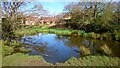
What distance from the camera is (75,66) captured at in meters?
5.45

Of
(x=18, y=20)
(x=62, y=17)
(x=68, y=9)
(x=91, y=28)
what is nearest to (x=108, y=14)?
(x=91, y=28)

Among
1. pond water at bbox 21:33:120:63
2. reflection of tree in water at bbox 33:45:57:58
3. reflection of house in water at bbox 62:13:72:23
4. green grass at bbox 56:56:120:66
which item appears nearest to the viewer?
green grass at bbox 56:56:120:66

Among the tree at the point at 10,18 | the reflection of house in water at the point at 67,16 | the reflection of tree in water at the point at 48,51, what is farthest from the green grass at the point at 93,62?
the reflection of house in water at the point at 67,16

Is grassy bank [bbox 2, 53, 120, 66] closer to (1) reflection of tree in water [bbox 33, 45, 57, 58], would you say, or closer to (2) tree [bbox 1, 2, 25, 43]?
(1) reflection of tree in water [bbox 33, 45, 57, 58]

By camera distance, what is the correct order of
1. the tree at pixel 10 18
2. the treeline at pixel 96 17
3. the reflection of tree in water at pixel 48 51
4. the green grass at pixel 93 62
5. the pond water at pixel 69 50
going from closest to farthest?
the green grass at pixel 93 62
the pond water at pixel 69 50
the reflection of tree in water at pixel 48 51
the tree at pixel 10 18
the treeline at pixel 96 17

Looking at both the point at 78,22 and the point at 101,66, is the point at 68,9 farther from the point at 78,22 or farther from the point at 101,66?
the point at 101,66

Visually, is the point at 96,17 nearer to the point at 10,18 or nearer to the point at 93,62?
the point at 10,18

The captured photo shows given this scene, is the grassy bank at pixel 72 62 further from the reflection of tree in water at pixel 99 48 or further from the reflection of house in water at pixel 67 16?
the reflection of house in water at pixel 67 16

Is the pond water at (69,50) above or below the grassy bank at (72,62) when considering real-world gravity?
below

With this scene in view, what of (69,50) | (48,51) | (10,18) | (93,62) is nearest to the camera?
(93,62)

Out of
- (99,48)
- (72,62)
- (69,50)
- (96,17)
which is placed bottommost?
(69,50)

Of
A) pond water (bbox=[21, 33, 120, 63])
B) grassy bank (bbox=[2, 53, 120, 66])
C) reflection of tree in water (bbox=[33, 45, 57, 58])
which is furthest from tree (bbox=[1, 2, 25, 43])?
grassy bank (bbox=[2, 53, 120, 66])

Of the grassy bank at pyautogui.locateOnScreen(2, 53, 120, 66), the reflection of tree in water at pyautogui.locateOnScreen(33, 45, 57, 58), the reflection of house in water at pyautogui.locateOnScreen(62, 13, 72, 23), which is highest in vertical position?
the grassy bank at pyautogui.locateOnScreen(2, 53, 120, 66)

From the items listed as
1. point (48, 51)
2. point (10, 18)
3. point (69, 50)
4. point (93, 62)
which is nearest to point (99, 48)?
point (69, 50)
